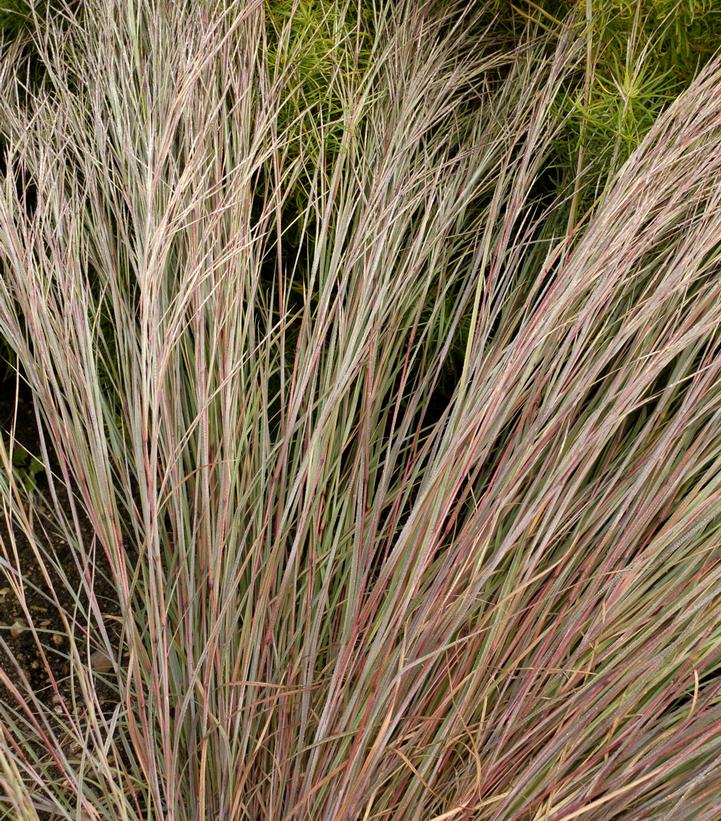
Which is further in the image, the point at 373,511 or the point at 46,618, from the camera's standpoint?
the point at 46,618

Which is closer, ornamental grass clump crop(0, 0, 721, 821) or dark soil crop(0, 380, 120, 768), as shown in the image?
ornamental grass clump crop(0, 0, 721, 821)

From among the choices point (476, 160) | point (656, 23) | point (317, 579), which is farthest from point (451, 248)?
point (317, 579)

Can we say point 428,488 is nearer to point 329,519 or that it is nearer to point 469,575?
point 469,575

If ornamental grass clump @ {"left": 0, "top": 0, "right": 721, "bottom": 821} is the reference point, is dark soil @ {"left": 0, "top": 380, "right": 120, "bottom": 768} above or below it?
below

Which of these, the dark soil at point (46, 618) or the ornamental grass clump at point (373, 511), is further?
the dark soil at point (46, 618)

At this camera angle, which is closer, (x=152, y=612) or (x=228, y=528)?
(x=152, y=612)

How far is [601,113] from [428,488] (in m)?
0.70

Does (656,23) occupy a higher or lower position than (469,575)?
higher

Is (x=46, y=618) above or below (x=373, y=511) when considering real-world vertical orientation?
below

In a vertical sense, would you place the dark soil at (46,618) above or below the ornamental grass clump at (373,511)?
below

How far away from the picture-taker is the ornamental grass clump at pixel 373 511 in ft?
2.99

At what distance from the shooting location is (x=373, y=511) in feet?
3.55

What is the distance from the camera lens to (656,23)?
132 centimetres

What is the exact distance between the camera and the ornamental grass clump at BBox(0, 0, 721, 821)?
0.91 m
